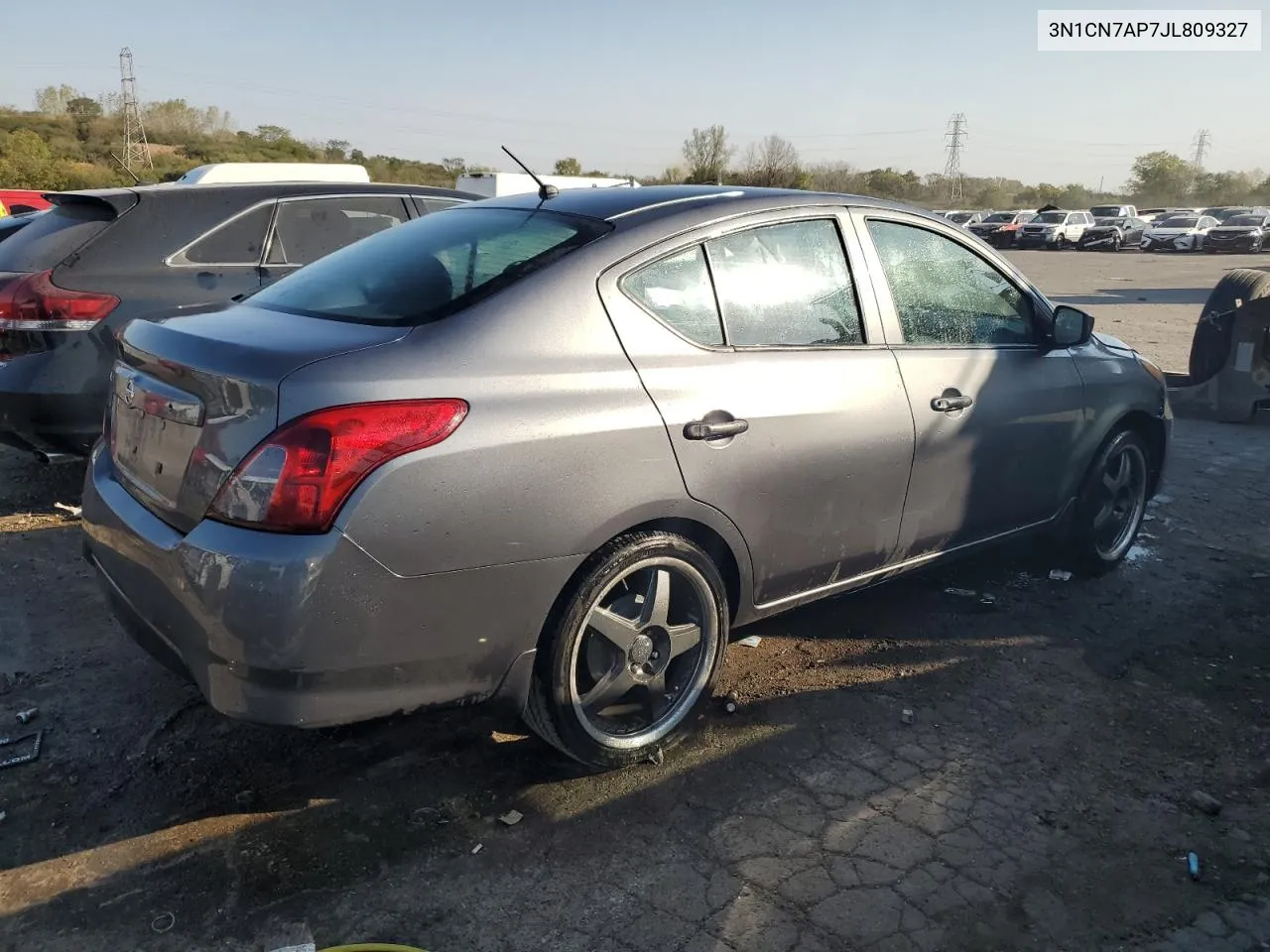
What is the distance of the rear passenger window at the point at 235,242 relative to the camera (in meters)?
5.24

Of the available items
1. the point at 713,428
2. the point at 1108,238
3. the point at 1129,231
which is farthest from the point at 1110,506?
the point at 1129,231

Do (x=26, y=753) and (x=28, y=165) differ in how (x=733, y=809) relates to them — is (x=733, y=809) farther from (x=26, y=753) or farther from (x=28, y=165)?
(x=28, y=165)

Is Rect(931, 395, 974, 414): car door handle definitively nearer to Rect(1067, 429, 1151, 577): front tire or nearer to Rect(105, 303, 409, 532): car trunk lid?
Rect(1067, 429, 1151, 577): front tire

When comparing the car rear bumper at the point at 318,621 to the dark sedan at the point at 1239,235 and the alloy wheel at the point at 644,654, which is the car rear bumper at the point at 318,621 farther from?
the dark sedan at the point at 1239,235

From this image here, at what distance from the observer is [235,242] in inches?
212

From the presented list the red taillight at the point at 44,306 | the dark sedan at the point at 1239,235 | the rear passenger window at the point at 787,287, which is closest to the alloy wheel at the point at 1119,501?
the rear passenger window at the point at 787,287

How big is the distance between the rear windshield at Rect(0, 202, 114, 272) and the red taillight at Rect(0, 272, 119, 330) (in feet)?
Result: 0.44

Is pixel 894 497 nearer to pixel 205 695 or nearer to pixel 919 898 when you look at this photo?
pixel 919 898

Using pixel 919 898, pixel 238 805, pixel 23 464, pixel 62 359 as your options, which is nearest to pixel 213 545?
pixel 238 805

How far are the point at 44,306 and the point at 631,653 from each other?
12.1 feet

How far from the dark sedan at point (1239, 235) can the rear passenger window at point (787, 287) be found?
43.2 metres

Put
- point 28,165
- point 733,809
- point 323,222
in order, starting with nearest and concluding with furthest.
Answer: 1. point 733,809
2. point 323,222
3. point 28,165

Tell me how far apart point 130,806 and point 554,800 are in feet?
3.95

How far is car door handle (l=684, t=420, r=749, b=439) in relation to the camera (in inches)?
110
